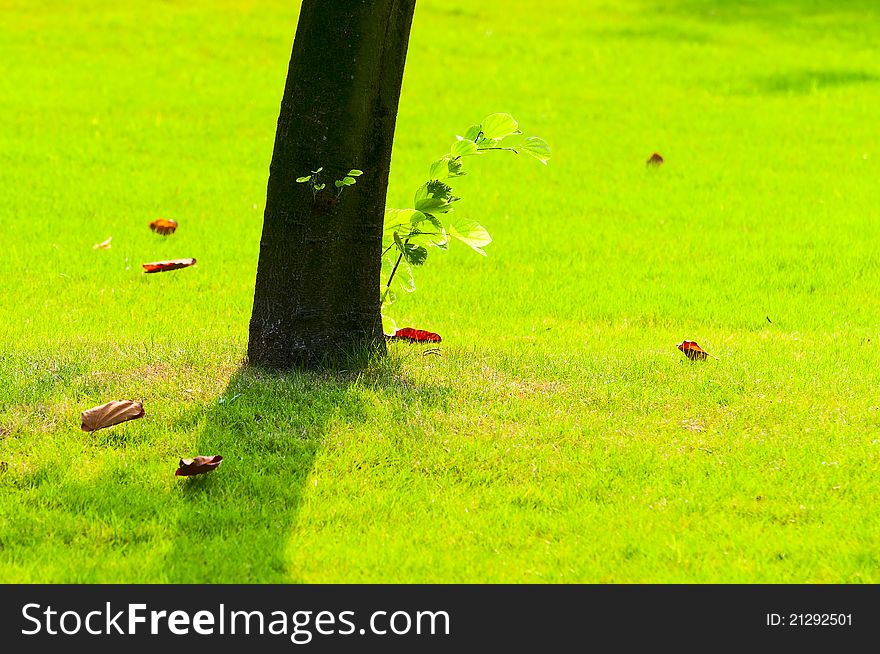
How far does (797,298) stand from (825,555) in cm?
360

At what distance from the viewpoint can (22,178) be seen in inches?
370

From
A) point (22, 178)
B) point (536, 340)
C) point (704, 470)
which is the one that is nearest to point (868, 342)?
point (536, 340)

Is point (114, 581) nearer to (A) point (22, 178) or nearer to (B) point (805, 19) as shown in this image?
(A) point (22, 178)

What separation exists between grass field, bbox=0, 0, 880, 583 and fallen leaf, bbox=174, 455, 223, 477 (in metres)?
0.05

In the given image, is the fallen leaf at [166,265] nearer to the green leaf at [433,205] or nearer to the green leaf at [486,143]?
the green leaf at [433,205]

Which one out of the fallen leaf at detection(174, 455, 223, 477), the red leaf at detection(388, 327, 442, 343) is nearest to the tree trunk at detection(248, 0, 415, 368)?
the red leaf at detection(388, 327, 442, 343)

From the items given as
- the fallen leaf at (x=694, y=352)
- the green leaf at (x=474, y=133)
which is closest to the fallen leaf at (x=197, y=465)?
the green leaf at (x=474, y=133)

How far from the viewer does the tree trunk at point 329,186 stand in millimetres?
4535

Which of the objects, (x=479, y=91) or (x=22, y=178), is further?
(x=479, y=91)

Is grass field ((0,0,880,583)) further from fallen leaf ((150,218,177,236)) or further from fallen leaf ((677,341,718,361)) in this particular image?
fallen leaf ((677,341,718,361))

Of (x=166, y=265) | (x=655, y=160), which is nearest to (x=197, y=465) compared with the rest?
(x=166, y=265)

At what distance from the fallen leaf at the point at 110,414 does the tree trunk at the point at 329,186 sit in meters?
0.73

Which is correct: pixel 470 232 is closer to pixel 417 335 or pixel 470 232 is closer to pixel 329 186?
pixel 329 186

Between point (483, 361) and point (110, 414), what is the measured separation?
5.39ft
